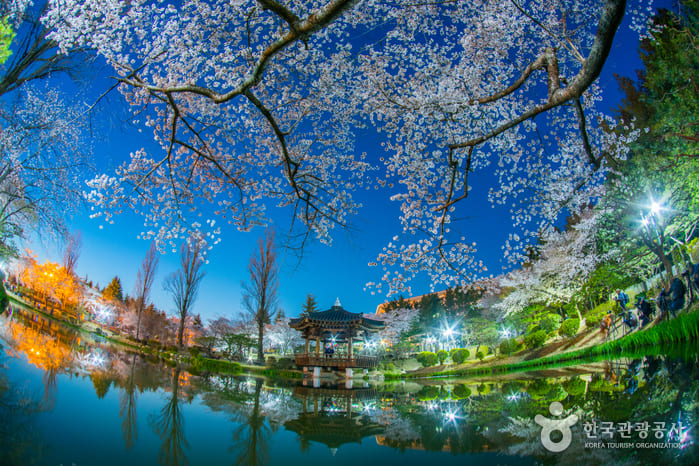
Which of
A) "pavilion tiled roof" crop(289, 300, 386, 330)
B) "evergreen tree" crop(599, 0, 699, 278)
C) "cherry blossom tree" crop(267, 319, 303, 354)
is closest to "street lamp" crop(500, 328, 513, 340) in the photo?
"pavilion tiled roof" crop(289, 300, 386, 330)

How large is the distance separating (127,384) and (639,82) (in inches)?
1189

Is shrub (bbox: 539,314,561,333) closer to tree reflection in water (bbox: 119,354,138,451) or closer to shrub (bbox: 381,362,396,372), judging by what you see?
shrub (bbox: 381,362,396,372)

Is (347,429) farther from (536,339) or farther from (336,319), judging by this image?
(536,339)

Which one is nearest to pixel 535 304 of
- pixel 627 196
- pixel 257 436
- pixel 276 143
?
pixel 627 196

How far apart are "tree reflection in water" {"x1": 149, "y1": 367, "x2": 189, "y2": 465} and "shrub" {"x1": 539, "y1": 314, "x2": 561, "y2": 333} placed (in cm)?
1925

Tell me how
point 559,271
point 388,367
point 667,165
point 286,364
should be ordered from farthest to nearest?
point 388,367, point 286,364, point 559,271, point 667,165

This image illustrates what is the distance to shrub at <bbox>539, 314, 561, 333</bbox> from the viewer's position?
56.1ft

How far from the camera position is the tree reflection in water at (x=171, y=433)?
195 centimetres

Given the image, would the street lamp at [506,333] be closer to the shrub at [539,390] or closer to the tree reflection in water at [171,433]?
the shrub at [539,390]

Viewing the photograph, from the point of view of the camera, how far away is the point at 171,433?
2.41 meters

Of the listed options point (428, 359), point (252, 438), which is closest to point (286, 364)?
point (428, 359)

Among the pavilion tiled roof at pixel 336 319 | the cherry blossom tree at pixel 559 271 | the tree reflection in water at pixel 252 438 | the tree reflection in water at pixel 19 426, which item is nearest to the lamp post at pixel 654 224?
the cherry blossom tree at pixel 559 271

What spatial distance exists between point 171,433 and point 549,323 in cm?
1993
